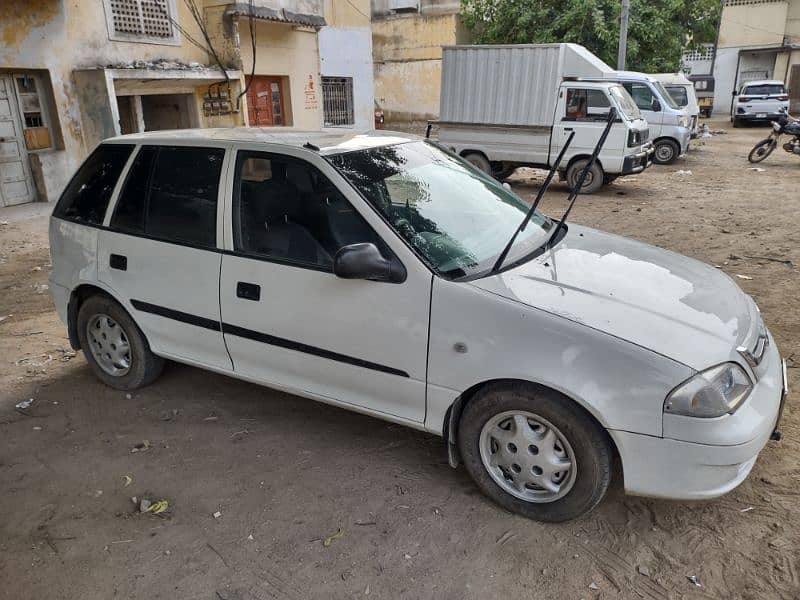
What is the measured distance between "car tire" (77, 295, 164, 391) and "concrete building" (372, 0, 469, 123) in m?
23.2

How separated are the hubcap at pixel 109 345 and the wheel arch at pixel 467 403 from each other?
2.29 m

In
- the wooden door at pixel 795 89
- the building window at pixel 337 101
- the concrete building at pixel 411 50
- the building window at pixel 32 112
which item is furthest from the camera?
the wooden door at pixel 795 89

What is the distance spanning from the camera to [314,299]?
10.0 feet

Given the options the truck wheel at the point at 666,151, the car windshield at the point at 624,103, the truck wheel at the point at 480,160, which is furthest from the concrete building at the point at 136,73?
the truck wheel at the point at 666,151

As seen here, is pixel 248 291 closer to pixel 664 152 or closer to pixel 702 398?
pixel 702 398

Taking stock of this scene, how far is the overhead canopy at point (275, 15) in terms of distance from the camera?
13.0 metres

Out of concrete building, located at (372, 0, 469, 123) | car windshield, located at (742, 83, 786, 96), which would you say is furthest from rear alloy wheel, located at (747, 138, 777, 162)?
concrete building, located at (372, 0, 469, 123)

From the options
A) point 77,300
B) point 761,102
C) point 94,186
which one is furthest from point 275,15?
point 761,102

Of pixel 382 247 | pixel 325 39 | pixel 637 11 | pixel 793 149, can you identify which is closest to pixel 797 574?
pixel 382 247

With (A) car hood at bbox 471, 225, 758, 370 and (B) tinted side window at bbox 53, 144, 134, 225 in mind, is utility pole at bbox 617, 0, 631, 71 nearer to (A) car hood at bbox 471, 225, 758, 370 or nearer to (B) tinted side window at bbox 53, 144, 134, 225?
(A) car hood at bbox 471, 225, 758, 370

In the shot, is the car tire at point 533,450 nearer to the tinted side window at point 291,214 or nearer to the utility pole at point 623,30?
the tinted side window at point 291,214

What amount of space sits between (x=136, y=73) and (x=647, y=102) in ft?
36.5

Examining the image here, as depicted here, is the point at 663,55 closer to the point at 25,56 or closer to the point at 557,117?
the point at 557,117

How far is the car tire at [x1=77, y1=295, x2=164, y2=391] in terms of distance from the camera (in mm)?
3922
